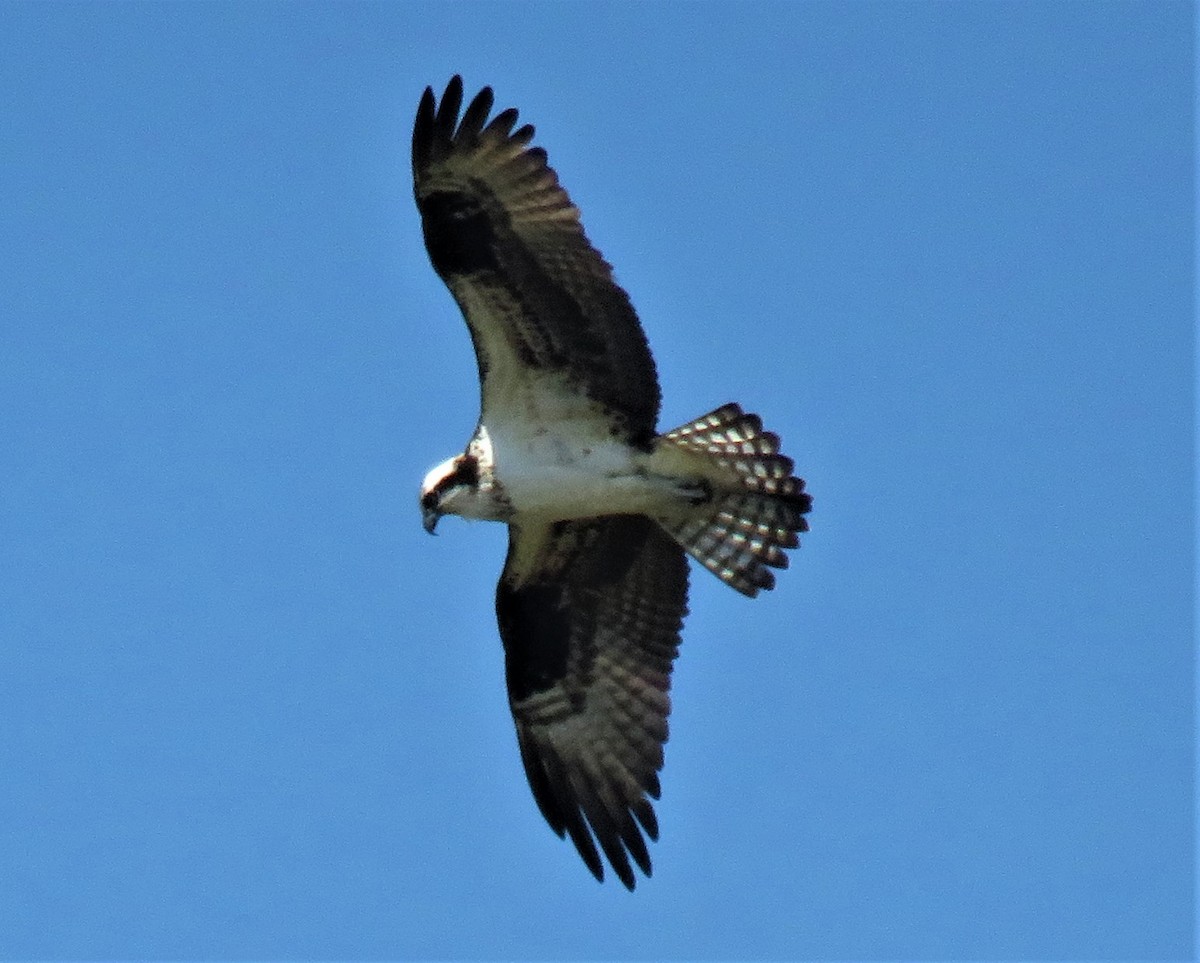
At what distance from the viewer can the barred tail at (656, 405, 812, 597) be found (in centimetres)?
1198

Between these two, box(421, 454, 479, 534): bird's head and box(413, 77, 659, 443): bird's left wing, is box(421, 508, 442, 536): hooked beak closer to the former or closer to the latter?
box(421, 454, 479, 534): bird's head

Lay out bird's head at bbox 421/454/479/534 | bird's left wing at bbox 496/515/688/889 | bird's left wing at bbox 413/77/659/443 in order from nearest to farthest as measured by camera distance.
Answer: bird's left wing at bbox 413/77/659/443
bird's head at bbox 421/454/479/534
bird's left wing at bbox 496/515/688/889

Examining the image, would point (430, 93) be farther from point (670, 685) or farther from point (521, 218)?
point (670, 685)

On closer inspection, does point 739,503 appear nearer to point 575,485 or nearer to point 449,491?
point 575,485

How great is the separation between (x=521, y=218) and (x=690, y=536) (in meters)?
1.85

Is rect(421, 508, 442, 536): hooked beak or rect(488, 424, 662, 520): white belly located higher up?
rect(488, 424, 662, 520): white belly

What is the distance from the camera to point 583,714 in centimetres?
1259

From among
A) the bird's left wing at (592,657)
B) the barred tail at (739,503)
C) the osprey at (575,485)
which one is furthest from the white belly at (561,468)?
the bird's left wing at (592,657)

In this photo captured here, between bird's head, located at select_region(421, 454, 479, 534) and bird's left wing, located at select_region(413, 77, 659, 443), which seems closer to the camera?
bird's left wing, located at select_region(413, 77, 659, 443)

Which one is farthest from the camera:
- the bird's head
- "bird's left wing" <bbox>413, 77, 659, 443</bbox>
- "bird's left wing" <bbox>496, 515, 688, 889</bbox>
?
"bird's left wing" <bbox>496, 515, 688, 889</bbox>

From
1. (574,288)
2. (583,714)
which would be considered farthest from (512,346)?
(583,714)

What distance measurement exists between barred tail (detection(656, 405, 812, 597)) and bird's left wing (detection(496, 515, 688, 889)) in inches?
12.7

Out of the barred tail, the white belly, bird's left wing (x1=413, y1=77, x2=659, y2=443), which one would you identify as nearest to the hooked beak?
the white belly

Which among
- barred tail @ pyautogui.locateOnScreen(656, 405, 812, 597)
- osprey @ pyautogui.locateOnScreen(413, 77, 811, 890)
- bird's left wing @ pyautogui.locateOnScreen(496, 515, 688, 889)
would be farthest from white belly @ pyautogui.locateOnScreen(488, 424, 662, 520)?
bird's left wing @ pyautogui.locateOnScreen(496, 515, 688, 889)
